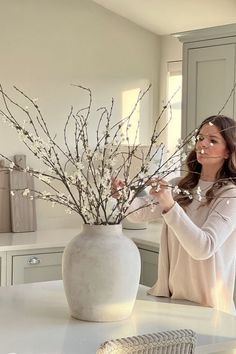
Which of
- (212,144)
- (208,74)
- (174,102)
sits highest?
(208,74)

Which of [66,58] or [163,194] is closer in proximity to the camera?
[163,194]

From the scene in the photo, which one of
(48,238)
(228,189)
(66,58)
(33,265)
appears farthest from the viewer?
(66,58)

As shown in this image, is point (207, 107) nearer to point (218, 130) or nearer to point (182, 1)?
point (182, 1)

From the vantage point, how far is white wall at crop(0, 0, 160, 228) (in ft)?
13.9

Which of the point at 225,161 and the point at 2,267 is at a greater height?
the point at 225,161

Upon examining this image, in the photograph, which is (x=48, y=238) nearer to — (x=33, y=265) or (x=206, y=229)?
(x=33, y=265)

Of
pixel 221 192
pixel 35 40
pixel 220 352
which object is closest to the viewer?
pixel 220 352

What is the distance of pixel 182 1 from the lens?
3.88 metres

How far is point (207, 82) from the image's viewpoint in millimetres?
3561

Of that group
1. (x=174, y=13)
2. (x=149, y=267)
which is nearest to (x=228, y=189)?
(x=149, y=267)

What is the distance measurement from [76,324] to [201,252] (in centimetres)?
48

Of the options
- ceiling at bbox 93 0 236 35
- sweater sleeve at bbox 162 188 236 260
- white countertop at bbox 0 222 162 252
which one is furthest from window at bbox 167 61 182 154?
sweater sleeve at bbox 162 188 236 260

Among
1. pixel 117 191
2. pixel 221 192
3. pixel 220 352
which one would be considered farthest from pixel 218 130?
pixel 220 352

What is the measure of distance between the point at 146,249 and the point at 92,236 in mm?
1874
